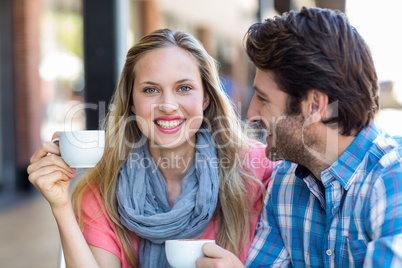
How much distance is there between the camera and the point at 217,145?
2211 millimetres

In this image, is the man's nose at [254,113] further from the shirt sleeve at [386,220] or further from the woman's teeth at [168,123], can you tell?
the shirt sleeve at [386,220]

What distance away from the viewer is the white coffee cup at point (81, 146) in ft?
5.09

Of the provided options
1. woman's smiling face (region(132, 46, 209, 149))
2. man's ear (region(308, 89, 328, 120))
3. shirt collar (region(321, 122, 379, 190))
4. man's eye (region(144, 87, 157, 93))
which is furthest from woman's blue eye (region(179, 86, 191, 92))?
shirt collar (region(321, 122, 379, 190))

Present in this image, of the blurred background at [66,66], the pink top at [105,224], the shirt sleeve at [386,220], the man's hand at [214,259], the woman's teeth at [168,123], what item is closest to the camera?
the shirt sleeve at [386,220]

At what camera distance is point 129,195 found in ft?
6.76

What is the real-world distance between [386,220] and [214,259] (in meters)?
0.53

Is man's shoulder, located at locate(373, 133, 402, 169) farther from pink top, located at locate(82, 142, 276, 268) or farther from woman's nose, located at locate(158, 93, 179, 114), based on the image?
woman's nose, located at locate(158, 93, 179, 114)

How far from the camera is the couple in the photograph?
158 centimetres

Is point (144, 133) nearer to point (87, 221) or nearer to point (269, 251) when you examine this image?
point (87, 221)

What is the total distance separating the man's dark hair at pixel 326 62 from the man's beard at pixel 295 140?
41 mm

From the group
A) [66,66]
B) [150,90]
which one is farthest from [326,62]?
[66,66]

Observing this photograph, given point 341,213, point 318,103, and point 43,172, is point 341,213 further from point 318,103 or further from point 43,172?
point 43,172

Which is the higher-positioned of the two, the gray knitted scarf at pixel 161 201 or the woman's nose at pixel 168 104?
the woman's nose at pixel 168 104

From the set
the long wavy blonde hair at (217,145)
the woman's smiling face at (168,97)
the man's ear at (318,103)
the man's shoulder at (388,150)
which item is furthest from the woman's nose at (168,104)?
the man's shoulder at (388,150)
